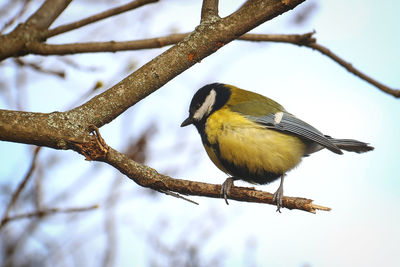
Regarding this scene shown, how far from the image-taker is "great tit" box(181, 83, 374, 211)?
293 centimetres

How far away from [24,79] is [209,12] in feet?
7.09

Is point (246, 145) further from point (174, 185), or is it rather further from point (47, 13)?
point (47, 13)

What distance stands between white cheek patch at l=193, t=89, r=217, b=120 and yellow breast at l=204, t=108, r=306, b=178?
181mm

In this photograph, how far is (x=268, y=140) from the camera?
2998 millimetres

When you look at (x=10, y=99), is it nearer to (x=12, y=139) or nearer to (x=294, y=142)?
(x=12, y=139)

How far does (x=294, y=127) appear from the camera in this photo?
3152 mm

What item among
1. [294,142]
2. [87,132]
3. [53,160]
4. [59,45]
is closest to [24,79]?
[53,160]

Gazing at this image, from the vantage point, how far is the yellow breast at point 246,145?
2.92 metres

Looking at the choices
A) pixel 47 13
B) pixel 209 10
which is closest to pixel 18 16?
pixel 47 13

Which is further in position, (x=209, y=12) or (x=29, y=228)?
(x=29, y=228)

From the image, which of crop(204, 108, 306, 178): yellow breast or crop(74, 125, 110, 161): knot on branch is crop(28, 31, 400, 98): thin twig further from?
crop(74, 125, 110, 161): knot on branch

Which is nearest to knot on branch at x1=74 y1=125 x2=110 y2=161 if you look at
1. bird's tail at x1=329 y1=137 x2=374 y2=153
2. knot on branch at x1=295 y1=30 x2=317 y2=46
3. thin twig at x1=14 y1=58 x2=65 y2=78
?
thin twig at x1=14 y1=58 x2=65 y2=78

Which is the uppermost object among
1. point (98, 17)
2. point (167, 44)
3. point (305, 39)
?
point (98, 17)

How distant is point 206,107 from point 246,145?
1.83ft
